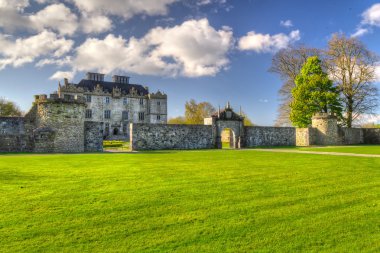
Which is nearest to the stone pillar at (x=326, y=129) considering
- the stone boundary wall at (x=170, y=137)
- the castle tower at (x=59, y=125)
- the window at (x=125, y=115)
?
the stone boundary wall at (x=170, y=137)

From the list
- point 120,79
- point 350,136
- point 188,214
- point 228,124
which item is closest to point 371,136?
point 350,136

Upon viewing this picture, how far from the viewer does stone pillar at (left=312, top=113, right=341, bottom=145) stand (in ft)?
107

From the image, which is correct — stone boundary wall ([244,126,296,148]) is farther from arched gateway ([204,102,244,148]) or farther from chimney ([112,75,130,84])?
chimney ([112,75,130,84])

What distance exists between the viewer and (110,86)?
6016 centimetres

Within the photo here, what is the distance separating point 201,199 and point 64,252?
301cm

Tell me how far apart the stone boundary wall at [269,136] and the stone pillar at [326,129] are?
2450mm

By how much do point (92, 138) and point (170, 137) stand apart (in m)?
6.82

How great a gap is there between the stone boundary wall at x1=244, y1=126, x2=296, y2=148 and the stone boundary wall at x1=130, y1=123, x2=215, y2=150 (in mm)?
4439

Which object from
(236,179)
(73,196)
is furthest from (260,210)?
(73,196)

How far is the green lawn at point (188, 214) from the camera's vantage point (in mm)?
4297

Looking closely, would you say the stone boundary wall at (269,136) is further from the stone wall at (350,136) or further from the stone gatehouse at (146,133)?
the stone wall at (350,136)

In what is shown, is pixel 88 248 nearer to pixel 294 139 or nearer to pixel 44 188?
pixel 44 188

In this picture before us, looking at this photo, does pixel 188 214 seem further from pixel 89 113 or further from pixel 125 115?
pixel 125 115

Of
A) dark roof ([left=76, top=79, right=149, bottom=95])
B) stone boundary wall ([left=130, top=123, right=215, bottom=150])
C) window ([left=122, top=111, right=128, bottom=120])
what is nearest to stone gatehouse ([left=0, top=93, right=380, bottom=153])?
stone boundary wall ([left=130, top=123, right=215, bottom=150])
